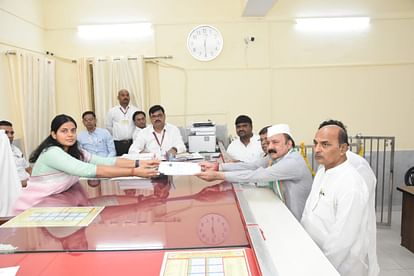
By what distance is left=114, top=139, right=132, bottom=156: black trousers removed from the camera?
4.96m

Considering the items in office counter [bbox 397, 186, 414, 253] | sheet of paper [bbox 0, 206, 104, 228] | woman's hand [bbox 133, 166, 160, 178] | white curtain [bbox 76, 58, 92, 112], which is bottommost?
office counter [bbox 397, 186, 414, 253]

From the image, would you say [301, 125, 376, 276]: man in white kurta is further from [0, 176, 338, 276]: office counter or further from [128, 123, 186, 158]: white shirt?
[128, 123, 186, 158]: white shirt

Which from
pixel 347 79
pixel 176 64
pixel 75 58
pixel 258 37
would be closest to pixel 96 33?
pixel 75 58

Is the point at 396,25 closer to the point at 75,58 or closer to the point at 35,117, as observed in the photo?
the point at 75,58

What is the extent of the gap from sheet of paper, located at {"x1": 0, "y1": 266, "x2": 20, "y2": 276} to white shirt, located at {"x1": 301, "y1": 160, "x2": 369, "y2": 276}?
1.36 m

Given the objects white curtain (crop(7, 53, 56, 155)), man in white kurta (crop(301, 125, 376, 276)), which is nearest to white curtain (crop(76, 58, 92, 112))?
white curtain (crop(7, 53, 56, 155))

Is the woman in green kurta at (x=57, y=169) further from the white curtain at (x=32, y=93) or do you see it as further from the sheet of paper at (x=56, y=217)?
the white curtain at (x=32, y=93)

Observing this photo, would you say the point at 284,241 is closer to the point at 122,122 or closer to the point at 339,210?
the point at 339,210

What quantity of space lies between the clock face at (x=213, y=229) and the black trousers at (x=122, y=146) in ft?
11.5

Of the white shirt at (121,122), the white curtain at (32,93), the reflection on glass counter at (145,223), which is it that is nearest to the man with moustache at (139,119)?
the white shirt at (121,122)

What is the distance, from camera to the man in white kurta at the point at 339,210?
5.57ft

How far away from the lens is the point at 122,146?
4.96m

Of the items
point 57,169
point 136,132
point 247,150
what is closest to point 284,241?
point 57,169

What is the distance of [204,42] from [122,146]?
2.01 m
